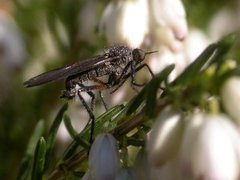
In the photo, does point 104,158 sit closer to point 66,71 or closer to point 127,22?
point 66,71

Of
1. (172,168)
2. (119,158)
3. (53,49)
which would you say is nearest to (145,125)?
(119,158)

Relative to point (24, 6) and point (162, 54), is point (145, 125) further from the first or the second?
point (24, 6)

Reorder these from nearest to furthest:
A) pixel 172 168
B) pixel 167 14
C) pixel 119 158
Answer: pixel 172 168, pixel 119 158, pixel 167 14

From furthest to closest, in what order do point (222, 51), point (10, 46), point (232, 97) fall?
point (10, 46)
point (222, 51)
point (232, 97)

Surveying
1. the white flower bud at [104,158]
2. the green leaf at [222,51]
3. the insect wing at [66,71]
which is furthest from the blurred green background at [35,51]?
the green leaf at [222,51]

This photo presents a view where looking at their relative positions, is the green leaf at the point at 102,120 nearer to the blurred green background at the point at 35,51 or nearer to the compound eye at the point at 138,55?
the compound eye at the point at 138,55

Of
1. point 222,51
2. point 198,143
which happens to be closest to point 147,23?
point 222,51

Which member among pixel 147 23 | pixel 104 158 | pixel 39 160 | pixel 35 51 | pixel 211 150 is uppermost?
pixel 35 51

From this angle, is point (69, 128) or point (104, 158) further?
point (69, 128)
